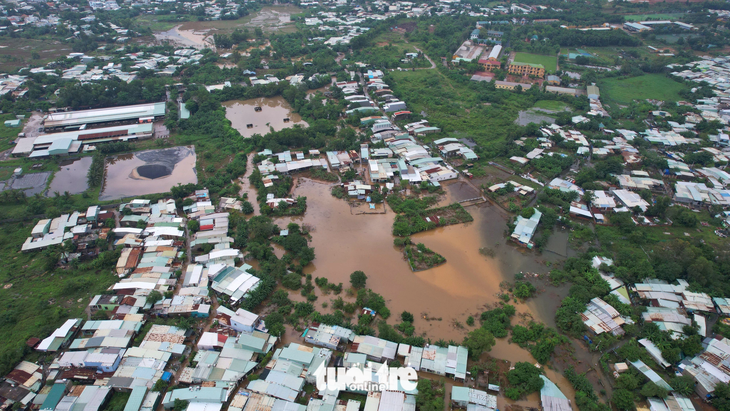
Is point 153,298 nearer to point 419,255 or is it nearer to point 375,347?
point 375,347

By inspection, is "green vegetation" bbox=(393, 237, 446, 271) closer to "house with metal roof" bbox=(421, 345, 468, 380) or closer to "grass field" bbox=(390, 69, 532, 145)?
"house with metal roof" bbox=(421, 345, 468, 380)

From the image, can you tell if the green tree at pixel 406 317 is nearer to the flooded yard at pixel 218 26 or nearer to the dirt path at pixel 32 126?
the dirt path at pixel 32 126

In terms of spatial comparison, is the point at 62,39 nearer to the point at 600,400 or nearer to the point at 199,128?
the point at 199,128

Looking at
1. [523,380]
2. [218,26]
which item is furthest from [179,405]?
[218,26]

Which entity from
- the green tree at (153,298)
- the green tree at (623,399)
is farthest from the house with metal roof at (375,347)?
the green tree at (153,298)

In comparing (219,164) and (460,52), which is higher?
(460,52)

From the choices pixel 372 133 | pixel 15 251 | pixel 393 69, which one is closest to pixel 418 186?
pixel 372 133
